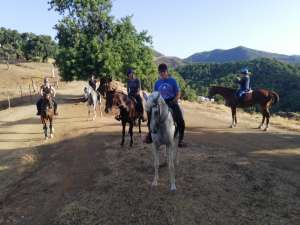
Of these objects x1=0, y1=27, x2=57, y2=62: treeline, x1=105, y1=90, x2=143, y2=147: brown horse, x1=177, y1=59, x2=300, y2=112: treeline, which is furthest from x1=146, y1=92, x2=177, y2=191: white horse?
x1=0, y1=27, x2=57, y2=62: treeline

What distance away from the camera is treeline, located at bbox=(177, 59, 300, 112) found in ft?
292

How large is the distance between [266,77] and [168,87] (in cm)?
10794

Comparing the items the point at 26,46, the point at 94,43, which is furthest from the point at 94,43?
the point at 26,46

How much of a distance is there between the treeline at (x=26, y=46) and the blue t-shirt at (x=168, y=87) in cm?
11198

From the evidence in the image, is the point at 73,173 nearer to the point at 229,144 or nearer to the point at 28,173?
the point at 28,173

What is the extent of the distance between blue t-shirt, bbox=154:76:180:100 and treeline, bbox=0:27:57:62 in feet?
367

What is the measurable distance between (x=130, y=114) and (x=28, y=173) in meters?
5.24

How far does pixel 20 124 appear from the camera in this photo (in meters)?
26.8

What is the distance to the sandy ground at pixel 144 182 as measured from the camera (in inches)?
377

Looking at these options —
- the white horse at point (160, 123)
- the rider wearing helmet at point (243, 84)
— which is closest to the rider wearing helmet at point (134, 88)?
the white horse at point (160, 123)

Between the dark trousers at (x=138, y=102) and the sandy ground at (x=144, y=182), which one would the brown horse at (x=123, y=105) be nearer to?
the dark trousers at (x=138, y=102)

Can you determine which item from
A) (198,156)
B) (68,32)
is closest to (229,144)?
(198,156)

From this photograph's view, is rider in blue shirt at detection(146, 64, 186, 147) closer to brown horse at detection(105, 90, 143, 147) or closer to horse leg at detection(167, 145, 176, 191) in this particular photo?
horse leg at detection(167, 145, 176, 191)

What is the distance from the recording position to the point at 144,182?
11609 mm
